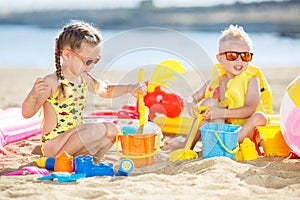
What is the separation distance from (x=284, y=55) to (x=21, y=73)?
5.26 meters

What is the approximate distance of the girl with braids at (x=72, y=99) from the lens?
3266mm

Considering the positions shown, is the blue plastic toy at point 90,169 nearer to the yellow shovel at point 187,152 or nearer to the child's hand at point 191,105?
the yellow shovel at point 187,152

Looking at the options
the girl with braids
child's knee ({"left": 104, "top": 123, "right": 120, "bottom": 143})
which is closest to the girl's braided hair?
the girl with braids

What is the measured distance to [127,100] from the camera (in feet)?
12.8

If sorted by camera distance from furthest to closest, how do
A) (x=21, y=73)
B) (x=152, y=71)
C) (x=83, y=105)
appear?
(x=21, y=73)
(x=152, y=71)
(x=83, y=105)

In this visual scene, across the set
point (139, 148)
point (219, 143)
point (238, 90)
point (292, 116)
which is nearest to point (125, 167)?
point (139, 148)

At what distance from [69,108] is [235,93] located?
1.10m

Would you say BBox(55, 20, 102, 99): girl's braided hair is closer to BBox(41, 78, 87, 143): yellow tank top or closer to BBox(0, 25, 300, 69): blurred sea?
BBox(41, 78, 87, 143): yellow tank top

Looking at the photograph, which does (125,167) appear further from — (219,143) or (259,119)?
(259,119)

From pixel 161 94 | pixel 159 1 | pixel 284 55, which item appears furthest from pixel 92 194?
pixel 159 1

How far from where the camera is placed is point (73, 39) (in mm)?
3256

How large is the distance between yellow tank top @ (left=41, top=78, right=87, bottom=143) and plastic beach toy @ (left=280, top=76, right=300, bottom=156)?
1234 millimetres

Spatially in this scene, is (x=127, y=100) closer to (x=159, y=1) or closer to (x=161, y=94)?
(x=161, y=94)

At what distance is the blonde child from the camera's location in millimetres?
3568
